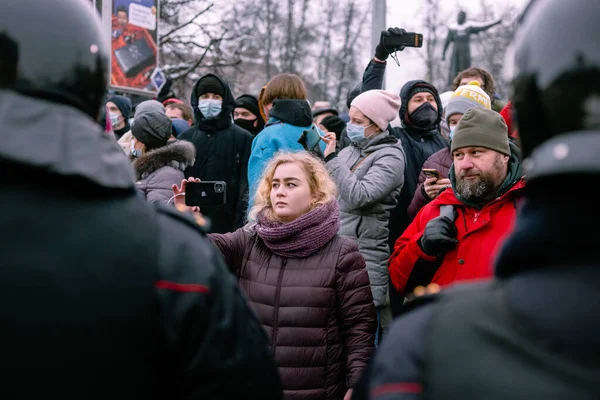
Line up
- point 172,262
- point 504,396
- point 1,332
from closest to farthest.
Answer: point 504,396 < point 1,332 < point 172,262

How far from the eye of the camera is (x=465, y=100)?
551 cm

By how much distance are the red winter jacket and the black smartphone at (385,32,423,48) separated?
2.60 metres

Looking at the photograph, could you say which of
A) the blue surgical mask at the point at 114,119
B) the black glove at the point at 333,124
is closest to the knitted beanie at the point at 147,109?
the blue surgical mask at the point at 114,119

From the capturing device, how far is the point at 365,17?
30.9 metres

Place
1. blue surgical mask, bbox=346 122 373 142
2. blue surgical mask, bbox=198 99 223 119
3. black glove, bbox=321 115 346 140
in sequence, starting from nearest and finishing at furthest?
blue surgical mask, bbox=346 122 373 142
blue surgical mask, bbox=198 99 223 119
black glove, bbox=321 115 346 140

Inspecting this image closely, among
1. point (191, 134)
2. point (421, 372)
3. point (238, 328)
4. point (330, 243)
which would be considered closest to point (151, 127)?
point (191, 134)

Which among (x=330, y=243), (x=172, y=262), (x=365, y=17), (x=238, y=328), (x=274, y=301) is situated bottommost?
(x=274, y=301)

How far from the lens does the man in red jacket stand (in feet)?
11.5

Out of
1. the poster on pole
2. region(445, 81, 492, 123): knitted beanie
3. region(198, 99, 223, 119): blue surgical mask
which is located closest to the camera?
region(445, 81, 492, 123): knitted beanie

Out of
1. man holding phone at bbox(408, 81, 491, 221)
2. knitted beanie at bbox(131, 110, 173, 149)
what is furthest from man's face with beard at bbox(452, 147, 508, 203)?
knitted beanie at bbox(131, 110, 173, 149)

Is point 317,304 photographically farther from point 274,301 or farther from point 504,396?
point 504,396

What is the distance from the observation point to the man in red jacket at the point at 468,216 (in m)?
3.52

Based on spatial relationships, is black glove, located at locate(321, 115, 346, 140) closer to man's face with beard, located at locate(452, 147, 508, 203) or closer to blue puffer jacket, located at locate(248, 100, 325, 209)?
blue puffer jacket, located at locate(248, 100, 325, 209)

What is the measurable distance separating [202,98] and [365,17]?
25554mm
